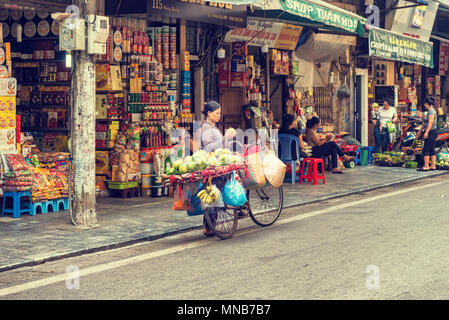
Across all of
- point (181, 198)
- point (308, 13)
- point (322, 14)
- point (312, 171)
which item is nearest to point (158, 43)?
point (308, 13)

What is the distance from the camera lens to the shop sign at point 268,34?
1648cm

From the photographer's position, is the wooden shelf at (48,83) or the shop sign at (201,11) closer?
the shop sign at (201,11)

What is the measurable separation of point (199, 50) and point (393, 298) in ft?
34.1

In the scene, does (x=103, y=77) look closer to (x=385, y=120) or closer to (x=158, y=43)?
(x=158, y=43)

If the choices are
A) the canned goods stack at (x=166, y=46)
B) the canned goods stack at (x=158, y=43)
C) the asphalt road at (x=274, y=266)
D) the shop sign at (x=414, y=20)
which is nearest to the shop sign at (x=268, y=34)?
the canned goods stack at (x=166, y=46)

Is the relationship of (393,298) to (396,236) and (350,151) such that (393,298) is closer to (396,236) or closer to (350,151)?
(396,236)

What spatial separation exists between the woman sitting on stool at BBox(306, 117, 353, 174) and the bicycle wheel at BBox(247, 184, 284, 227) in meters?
6.47

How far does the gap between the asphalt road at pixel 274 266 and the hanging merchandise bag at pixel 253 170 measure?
0.65 metres

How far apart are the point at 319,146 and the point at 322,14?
147 inches

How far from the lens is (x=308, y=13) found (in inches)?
547

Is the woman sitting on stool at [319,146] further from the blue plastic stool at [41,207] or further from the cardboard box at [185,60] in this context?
the blue plastic stool at [41,207]

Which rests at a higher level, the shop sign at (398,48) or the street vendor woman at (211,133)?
the shop sign at (398,48)

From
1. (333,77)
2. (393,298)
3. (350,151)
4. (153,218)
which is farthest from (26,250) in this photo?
(333,77)
